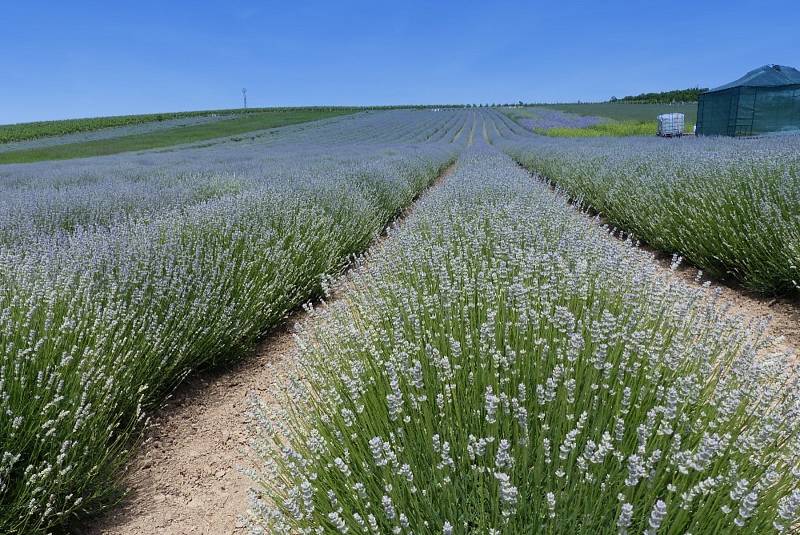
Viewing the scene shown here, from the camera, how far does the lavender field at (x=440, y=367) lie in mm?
1296

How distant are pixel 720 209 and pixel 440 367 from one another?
14.3 feet

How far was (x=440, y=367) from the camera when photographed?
173 cm

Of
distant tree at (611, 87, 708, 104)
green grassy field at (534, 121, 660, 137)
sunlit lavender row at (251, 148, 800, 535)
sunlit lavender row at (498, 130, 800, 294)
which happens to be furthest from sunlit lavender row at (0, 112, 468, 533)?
distant tree at (611, 87, 708, 104)

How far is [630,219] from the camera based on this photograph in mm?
6469

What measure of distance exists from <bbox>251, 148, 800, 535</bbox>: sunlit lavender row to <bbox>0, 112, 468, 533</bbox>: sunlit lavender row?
0.92 metres

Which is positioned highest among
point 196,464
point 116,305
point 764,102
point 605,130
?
point 764,102

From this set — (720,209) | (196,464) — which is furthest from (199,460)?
(720,209)

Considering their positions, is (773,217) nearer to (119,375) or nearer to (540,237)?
(540,237)

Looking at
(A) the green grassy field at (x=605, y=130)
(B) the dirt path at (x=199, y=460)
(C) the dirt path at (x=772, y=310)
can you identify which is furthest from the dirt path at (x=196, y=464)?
(A) the green grassy field at (x=605, y=130)

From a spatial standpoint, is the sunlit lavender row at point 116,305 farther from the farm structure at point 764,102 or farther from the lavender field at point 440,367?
the farm structure at point 764,102

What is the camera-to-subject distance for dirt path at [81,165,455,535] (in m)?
2.10

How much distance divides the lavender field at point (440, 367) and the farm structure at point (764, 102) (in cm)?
Answer: 1439

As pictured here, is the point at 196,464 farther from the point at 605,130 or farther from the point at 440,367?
the point at 605,130

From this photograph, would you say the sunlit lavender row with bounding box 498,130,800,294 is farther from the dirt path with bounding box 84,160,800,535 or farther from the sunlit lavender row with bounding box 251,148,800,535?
the sunlit lavender row with bounding box 251,148,800,535
